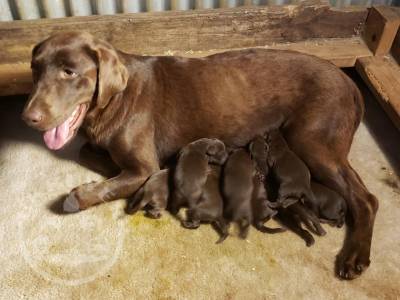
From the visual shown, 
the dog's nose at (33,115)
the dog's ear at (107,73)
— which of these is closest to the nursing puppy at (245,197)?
the dog's ear at (107,73)

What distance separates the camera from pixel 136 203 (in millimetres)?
2486

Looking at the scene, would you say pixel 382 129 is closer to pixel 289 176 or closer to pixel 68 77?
pixel 289 176

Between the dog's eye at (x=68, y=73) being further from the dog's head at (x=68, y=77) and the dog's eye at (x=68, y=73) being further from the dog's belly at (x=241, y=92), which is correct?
the dog's belly at (x=241, y=92)

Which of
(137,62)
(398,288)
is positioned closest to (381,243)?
(398,288)

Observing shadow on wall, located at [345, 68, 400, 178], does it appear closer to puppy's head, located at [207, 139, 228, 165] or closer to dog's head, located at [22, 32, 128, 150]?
puppy's head, located at [207, 139, 228, 165]

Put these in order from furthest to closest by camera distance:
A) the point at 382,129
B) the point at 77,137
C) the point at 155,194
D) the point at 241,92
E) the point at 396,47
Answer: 1. the point at 396,47
2. the point at 382,129
3. the point at 77,137
4. the point at 241,92
5. the point at 155,194

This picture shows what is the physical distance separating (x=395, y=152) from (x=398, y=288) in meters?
1.02

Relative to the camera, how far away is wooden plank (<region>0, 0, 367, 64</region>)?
10.0 feet

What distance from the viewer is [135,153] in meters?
2.52

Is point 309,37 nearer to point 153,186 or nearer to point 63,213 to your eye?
point 153,186

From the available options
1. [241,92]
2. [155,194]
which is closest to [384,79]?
[241,92]

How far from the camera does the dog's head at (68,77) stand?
2.20 meters

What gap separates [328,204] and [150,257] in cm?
94

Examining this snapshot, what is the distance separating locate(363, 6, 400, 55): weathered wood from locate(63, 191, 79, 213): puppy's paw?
229cm
